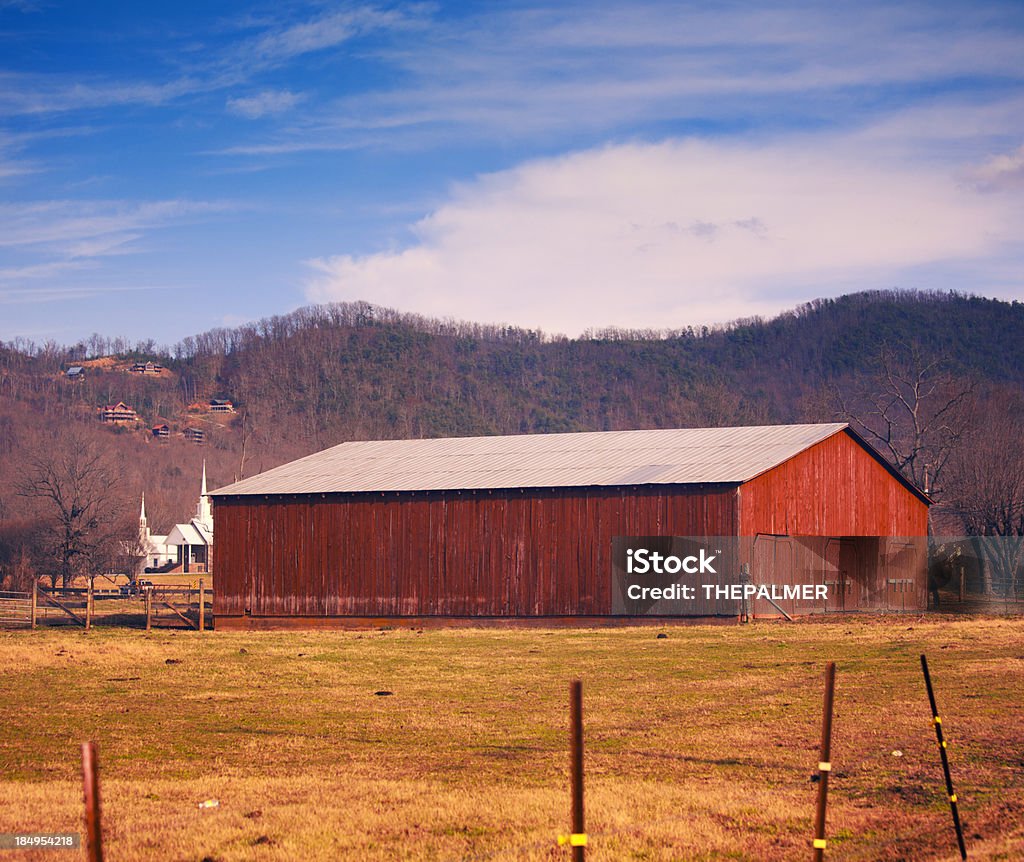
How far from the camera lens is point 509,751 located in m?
18.0

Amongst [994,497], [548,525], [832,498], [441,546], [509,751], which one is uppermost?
[994,497]

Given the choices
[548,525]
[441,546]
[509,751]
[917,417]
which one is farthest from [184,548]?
[509,751]

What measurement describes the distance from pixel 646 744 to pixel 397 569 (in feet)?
99.6

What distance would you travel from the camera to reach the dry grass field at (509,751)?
1270cm

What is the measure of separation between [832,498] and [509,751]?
33860 millimetres

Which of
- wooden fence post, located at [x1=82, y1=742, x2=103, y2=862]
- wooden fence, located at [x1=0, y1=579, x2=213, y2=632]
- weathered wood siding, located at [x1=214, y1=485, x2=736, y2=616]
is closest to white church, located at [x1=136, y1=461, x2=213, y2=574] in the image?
wooden fence, located at [x1=0, y1=579, x2=213, y2=632]

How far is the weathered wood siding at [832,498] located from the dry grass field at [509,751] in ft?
37.8

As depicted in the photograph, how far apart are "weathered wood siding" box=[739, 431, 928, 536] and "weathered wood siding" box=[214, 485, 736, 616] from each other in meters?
2.33

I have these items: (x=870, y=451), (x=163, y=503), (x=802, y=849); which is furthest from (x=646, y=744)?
(x=163, y=503)

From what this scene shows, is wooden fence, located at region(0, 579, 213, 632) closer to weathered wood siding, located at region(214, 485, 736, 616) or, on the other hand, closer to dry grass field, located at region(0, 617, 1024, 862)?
weathered wood siding, located at region(214, 485, 736, 616)

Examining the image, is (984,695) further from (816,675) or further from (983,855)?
(983,855)

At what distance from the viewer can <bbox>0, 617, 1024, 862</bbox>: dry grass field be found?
41.7 feet

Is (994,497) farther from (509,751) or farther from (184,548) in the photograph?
(184,548)

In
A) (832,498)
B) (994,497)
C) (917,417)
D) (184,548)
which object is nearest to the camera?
(832,498)
